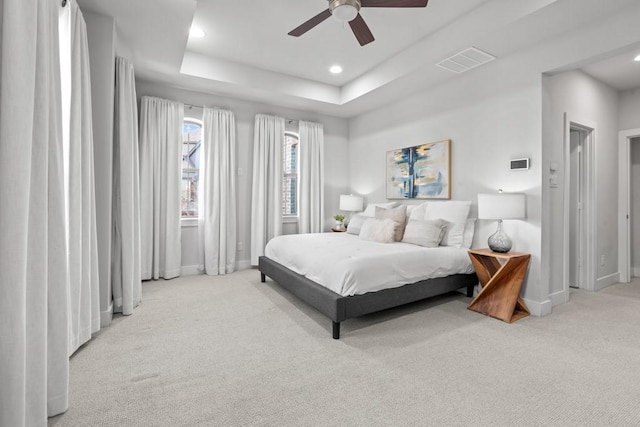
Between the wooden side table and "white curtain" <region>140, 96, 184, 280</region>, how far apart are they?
12.5ft

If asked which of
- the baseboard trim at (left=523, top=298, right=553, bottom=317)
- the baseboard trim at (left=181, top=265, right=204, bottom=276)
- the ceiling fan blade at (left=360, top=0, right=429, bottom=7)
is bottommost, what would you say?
the baseboard trim at (left=523, top=298, right=553, bottom=317)

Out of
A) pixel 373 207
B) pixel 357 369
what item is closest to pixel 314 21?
pixel 357 369

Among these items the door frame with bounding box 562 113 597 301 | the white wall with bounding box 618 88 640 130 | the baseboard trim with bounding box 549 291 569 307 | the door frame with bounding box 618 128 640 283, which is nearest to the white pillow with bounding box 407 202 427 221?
the baseboard trim with bounding box 549 291 569 307

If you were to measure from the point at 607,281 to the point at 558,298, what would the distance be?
4.74 ft

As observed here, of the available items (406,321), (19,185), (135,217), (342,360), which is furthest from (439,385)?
(135,217)

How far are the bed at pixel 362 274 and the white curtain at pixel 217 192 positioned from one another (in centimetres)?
131

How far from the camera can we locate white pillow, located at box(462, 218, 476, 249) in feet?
11.9

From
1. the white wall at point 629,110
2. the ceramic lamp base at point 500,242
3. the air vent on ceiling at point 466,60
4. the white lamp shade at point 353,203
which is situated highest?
the air vent on ceiling at point 466,60

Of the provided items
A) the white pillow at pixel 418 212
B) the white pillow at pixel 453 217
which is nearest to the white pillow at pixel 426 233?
the white pillow at pixel 453 217

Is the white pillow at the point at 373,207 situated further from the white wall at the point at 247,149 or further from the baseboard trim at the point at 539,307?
the baseboard trim at the point at 539,307

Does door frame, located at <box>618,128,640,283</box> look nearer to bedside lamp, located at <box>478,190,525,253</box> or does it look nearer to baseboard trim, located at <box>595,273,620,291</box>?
baseboard trim, located at <box>595,273,620,291</box>

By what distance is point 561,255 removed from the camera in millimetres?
3443

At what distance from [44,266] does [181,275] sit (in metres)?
3.34

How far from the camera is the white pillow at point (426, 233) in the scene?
11.6 feet
